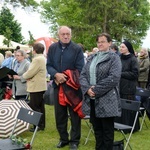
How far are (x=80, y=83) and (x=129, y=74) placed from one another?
1742 mm

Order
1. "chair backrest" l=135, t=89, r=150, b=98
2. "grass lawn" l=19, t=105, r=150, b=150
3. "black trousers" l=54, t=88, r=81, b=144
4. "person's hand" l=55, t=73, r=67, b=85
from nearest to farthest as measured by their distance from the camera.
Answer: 1. "person's hand" l=55, t=73, r=67, b=85
2. "black trousers" l=54, t=88, r=81, b=144
3. "grass lawn" l=19, t=105, r=150, b=150
4. "chair backrest" l=135, t=89, r=150, b=98

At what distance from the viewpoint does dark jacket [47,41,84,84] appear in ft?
→ 16.7

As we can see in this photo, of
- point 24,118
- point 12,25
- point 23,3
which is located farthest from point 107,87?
point 12,25

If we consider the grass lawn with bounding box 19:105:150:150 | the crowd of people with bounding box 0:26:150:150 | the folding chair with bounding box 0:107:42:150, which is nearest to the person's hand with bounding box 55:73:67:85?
the crowd of people with bounding box 0:26:150:150

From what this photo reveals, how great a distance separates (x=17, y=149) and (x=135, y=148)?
91.2 inches

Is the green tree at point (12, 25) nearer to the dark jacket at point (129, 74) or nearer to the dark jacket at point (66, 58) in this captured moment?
the dark jacket at point (129, 74)

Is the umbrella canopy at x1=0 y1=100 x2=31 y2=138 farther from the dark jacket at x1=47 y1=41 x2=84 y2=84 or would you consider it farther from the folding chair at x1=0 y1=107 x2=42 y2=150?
the folding chair at x1=0 y1=107 x2=42 y2=150

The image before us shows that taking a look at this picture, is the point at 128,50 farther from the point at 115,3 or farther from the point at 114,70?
the point at 115,3

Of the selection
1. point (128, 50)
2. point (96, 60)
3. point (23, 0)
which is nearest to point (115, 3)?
point (23, 0)

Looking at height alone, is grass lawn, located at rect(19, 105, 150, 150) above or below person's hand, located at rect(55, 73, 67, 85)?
below

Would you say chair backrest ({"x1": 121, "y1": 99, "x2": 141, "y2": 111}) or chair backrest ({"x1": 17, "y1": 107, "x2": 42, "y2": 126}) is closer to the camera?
chair backrest ({"x1": 17, "y1": 107, "x2": 42, "y2": 126})

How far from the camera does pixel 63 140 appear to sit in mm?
5359

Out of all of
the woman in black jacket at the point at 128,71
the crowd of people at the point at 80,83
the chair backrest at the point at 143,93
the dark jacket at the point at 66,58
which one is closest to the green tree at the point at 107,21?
the crowd of people at the point at 80,83

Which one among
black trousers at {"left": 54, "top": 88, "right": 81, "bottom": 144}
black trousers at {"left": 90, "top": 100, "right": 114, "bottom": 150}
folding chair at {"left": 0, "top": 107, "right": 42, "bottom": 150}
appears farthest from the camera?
black trousers at {"left": 54, "top": 88, "right": 81, "bottom": 144}
